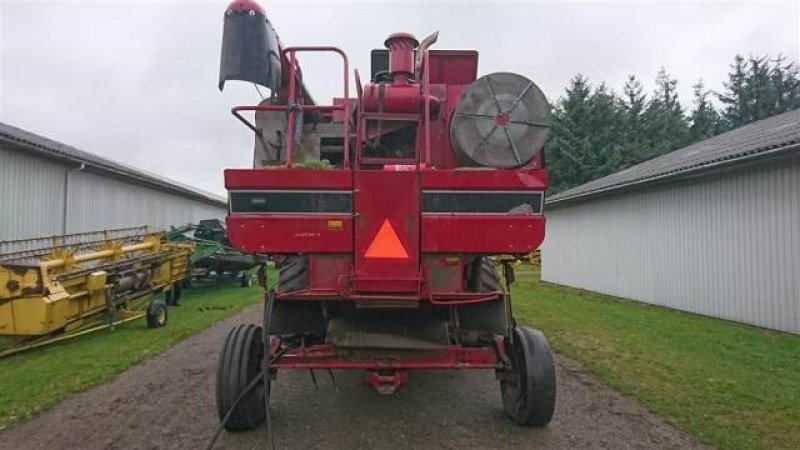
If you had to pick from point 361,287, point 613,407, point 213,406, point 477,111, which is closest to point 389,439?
point 361,287

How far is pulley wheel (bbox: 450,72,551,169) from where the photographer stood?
4.35 metres

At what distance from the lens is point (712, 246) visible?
11.2 m

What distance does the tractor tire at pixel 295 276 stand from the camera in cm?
483

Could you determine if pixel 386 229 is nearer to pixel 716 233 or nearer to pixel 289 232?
pixel 289 232

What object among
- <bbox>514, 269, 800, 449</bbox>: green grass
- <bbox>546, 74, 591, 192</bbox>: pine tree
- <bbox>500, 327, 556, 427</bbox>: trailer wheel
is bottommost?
<bbox>514, 269, 800, 449</bbox>: green grass

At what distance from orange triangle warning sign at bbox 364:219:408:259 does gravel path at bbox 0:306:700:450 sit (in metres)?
1.48

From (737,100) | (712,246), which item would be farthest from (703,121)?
(712,246)

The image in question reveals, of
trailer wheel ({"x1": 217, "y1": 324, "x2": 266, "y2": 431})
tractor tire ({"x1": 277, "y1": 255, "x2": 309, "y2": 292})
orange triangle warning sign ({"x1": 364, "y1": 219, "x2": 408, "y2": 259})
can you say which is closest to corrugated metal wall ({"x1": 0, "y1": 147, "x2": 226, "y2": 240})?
tractor tire ({"x1": 277, "y1": 255, "x2": 309, "y2": 292})

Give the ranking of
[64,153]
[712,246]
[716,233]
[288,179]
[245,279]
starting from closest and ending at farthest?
[288,179]
[716,233]
[712,246]
[64,153]
[245,279]

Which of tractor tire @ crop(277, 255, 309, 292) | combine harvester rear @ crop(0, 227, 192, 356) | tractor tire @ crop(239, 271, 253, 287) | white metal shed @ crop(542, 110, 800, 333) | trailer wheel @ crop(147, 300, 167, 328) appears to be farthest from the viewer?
tractor tire @ crop(239, 271, 253, 287)

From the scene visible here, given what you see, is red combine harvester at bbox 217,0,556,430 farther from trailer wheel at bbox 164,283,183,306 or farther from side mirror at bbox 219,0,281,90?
trailer wheel at bbox 164,283,183,306

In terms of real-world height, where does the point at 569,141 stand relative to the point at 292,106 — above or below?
above

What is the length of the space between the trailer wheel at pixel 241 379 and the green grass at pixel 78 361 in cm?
207

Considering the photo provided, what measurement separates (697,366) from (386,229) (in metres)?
4.91
